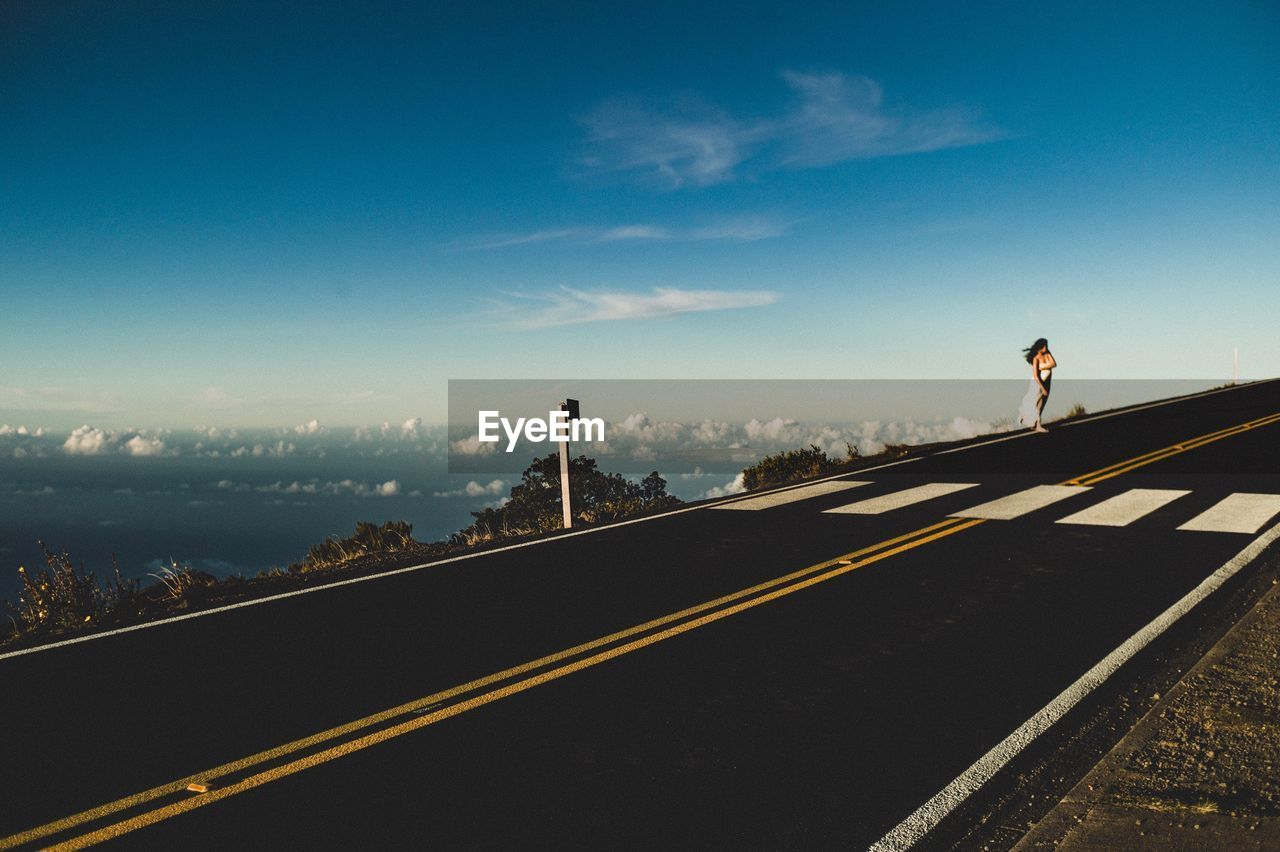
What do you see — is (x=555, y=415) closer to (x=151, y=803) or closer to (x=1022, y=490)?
(x=1022, y=490)

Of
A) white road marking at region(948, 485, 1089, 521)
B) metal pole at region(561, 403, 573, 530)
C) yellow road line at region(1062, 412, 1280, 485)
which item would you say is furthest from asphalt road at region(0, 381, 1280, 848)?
yellow road line at region(1062, 412, 1280, 485)

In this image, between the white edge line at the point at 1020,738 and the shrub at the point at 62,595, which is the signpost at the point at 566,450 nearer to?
the shrub at the point at 62,595

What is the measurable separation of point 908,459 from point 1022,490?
4.99 metres

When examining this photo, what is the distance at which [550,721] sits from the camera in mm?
4578

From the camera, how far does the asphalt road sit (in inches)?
144

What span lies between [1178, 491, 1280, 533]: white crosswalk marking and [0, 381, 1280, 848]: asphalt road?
508 millimetres

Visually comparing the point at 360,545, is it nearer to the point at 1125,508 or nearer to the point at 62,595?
the point at 62,595

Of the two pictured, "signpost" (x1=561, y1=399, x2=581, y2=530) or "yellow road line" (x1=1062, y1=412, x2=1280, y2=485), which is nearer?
"signpost" (x1=561, y1=399, x2=581, y2=530)

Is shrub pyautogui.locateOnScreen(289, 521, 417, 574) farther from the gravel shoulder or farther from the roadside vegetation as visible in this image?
the gravel shoulder

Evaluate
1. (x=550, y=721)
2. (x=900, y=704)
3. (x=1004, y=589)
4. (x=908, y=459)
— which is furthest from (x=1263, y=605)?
(x=908, y=459)

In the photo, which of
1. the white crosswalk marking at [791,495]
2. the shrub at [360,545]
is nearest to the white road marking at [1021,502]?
the white crosswalk marking at [791,495]

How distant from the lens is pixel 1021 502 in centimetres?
1121

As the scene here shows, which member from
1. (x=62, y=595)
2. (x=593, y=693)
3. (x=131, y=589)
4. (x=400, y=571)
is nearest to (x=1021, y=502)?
(x=400, y=571)

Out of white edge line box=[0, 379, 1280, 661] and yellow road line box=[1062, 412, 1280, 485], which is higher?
yellow road line box=[1062, 412, 1280, 485]
